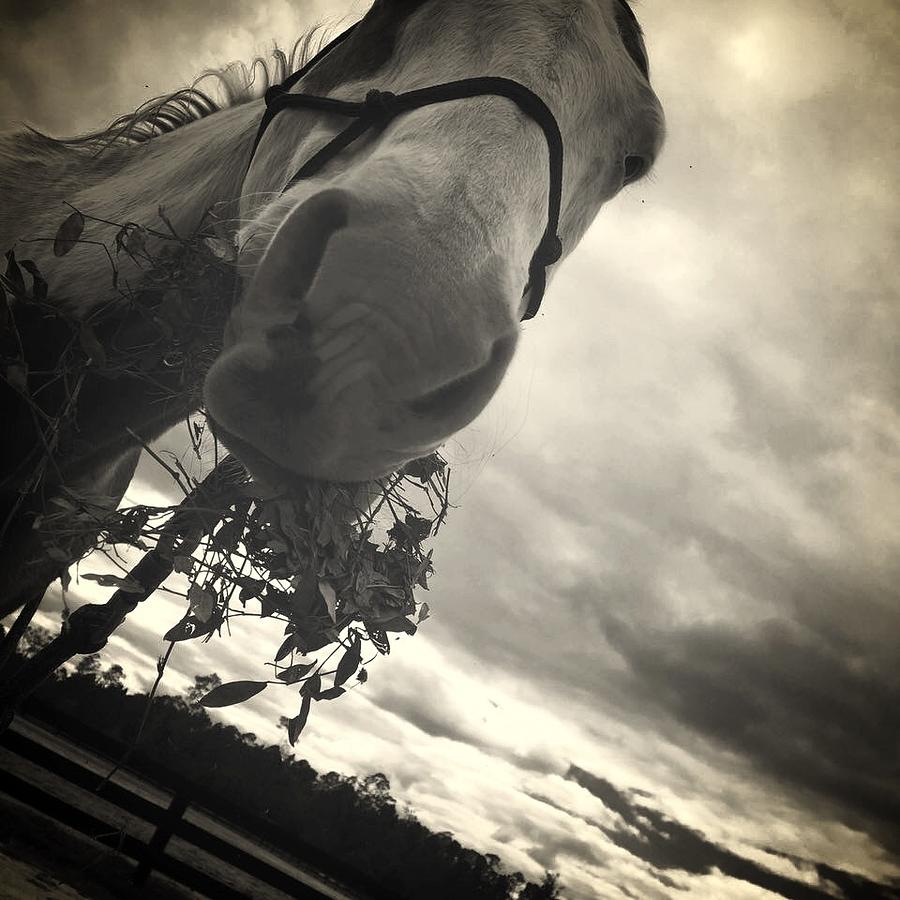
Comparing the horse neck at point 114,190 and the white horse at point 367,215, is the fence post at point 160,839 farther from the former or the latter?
the horse neck at point 114,190

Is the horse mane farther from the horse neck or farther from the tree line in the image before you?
the tree line

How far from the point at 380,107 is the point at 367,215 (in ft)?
2.44

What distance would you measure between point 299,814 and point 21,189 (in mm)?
38939

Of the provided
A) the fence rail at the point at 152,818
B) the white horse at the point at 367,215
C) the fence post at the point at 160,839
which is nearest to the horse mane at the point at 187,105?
the white horse at the point at 367,215

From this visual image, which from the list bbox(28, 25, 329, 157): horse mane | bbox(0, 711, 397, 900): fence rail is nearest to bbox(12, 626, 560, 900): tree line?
bbox(0, 711, 397, 900): fence rail

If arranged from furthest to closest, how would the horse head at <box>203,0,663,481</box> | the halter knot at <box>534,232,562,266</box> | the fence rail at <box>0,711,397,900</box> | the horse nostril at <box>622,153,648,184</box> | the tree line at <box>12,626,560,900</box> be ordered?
the tree line at <box>12,626,560,900</box> < the fence rail at <box>0,711,397,900</box> < the horse nostril at <box>622,153,648,184</box> < the halter knot at <box>534,232,562,266</box> < the horse head at <box>203,0,663,481</box>

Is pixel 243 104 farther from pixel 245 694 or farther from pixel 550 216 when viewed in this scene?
pixel 245 694

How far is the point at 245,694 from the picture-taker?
4.85 ft

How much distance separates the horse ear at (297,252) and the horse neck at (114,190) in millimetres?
723

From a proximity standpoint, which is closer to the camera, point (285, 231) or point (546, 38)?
point (285, 231)

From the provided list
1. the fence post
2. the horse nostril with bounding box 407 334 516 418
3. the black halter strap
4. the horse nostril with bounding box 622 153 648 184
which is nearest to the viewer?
the horse nostril with bounding box 407 334 516 418

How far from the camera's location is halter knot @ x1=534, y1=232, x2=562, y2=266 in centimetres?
214

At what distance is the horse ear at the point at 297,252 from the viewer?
1.24m

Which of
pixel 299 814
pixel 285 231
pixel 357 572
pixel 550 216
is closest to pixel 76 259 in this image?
pixel 285 231
